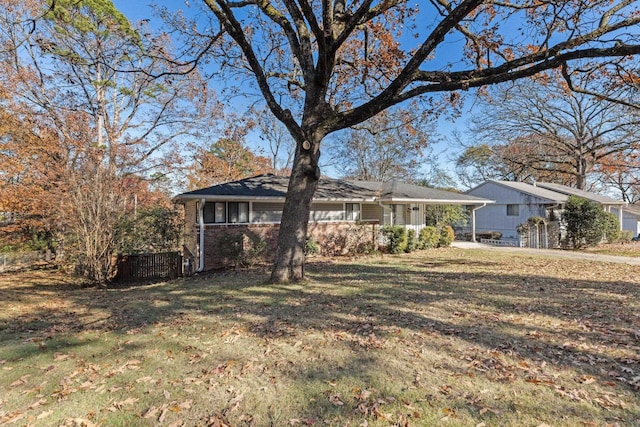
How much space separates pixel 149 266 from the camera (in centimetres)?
1170

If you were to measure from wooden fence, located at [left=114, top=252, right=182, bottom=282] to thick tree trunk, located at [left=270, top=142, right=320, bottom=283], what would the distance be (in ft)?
18.1

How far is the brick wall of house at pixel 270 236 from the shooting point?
11.9 metres

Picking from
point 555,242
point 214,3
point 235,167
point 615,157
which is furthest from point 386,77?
point 615,157

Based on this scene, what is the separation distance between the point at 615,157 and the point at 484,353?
32833 mm

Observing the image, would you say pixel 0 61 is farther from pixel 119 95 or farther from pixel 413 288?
pixel 413 288

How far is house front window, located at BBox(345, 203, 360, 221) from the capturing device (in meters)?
15.8

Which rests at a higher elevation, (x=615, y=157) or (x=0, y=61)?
(x=0, y=61)

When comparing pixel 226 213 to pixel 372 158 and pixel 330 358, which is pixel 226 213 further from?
pixel 372 158

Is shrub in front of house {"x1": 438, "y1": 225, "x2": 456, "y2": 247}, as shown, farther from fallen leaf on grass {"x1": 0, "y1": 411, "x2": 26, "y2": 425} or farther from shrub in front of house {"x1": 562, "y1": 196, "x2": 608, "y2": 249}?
fallen leaf on grass {"x1": 0, "y1": 411, "x2": 26, "y2": 425}

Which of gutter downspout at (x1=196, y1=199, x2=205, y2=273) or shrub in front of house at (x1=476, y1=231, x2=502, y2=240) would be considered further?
shrub in front of house at (x1=476, y1=231, x2=502, y2=240)

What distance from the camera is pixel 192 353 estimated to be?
4141 millimetres

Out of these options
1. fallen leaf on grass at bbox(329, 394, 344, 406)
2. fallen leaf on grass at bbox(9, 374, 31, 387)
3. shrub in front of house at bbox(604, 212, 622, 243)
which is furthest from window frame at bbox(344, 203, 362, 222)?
shrub in front of house at bbox(604, 212, 622, 243)

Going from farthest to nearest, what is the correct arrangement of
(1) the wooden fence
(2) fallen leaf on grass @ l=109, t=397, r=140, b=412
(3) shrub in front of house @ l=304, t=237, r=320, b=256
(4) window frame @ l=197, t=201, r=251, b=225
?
(3) shrub in front of house @ l=304, t=237, r=320, b=256, (4) window frame @ l=197, t=201, r=251, b=225, (1) the wooden fence, (2) fallen leaf on grass @ l=109, t=397, r=140, b=412

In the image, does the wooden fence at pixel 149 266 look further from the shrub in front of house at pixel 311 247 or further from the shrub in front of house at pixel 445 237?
the shrub in front of house at pixel 445 237
